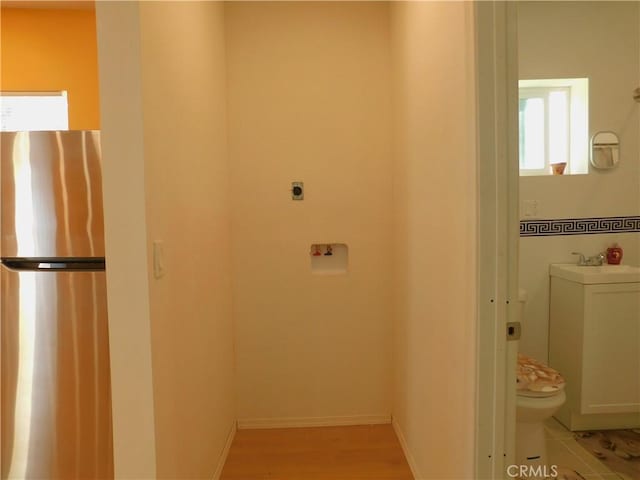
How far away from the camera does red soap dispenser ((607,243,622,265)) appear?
2594 mm

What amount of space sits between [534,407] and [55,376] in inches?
78.6

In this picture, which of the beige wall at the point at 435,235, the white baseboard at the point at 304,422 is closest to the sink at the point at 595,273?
the beige wall at the point at 435,235

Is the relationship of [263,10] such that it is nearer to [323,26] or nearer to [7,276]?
[323,26]

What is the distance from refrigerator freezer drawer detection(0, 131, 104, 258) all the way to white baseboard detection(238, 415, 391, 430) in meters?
1.62

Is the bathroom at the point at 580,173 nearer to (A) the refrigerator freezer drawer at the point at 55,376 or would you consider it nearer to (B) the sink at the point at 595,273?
(B) the sink at the point at 595,273

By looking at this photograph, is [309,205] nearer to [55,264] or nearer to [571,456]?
[55,264]

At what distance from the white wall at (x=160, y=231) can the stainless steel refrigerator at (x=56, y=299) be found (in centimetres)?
20

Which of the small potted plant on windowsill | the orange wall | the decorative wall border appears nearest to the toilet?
the decorative wall border

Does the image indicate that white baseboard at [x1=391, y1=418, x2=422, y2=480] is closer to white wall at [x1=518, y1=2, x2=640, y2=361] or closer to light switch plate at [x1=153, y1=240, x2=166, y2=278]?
white wall at [x1=518, y1=2, x2=640, y2=361]

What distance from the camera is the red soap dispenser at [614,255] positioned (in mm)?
2594

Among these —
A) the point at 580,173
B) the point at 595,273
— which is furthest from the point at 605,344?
the point at 580,173

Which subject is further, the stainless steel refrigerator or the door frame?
the stainless steel refrigerator

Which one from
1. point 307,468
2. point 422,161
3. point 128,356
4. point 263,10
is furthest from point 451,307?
point 263,10

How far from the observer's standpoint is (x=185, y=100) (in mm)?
1628
